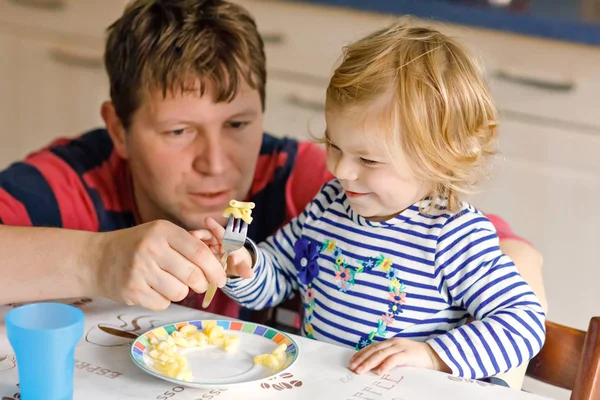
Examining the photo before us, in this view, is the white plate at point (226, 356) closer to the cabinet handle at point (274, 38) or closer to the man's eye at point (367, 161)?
the man's eye at point (367, 161)

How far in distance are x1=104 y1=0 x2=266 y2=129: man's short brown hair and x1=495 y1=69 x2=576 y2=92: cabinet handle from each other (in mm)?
954

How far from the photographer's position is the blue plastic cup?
775mm

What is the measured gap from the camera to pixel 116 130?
1.49m

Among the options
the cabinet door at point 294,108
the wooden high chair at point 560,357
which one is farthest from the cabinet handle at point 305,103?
the wooden high chair at point 560,357

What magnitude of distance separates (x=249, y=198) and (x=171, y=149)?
20 centimetres

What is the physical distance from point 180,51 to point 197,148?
0.16 metres

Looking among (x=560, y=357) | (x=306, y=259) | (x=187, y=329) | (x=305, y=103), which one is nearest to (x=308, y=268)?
(x=306, y=259)

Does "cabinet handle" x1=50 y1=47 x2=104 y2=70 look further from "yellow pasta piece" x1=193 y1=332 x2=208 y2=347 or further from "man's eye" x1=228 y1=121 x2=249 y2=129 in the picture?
"yellow pasta piece" x1=193 y1=332 x2=208 y2=347

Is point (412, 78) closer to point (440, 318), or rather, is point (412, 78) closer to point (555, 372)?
point (440, 318)

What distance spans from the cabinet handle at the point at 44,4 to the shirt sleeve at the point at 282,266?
1835 millimetres

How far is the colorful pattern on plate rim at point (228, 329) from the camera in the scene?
96 cm

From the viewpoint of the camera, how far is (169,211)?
1.44 metres

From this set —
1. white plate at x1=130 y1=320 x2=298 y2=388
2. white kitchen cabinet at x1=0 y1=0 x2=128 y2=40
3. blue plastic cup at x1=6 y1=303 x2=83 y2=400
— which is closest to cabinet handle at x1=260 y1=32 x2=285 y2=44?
white kitchen cabinet at x1=0 y1=0 x2=128 y2=40

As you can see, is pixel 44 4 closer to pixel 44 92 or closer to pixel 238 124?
pixel 44 92
